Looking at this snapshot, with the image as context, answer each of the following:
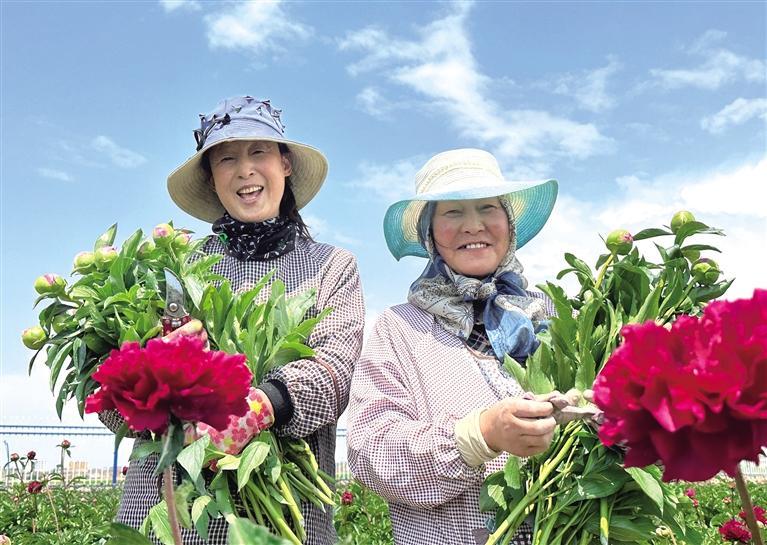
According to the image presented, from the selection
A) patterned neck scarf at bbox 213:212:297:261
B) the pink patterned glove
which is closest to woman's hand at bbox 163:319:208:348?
the pink patterned glove

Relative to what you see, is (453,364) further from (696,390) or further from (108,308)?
(696,390)

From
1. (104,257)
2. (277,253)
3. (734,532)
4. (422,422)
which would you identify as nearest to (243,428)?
(422,422)

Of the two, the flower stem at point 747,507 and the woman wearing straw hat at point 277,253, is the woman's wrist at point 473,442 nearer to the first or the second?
the woman wearing straw hat at point 277,253

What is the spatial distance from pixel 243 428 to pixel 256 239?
0.72m

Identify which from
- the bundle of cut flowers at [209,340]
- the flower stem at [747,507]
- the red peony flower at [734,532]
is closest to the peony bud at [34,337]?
the bundle of cut flowers at [209,340]

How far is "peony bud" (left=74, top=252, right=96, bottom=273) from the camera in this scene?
1.73m

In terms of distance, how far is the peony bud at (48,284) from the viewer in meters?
1.69

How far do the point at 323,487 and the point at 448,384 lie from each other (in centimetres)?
38

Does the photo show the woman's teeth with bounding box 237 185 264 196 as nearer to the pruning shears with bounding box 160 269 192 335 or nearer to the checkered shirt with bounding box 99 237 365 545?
the checkered shirt with bounding box 99 237 365 545

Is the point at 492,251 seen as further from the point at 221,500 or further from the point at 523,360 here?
the point at 221,500

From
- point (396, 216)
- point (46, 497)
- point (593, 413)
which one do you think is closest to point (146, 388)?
point (593, 413)

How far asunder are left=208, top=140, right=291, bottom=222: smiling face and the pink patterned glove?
68cm

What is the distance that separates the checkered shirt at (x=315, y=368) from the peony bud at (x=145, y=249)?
1.13 feet

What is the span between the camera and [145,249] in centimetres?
175
